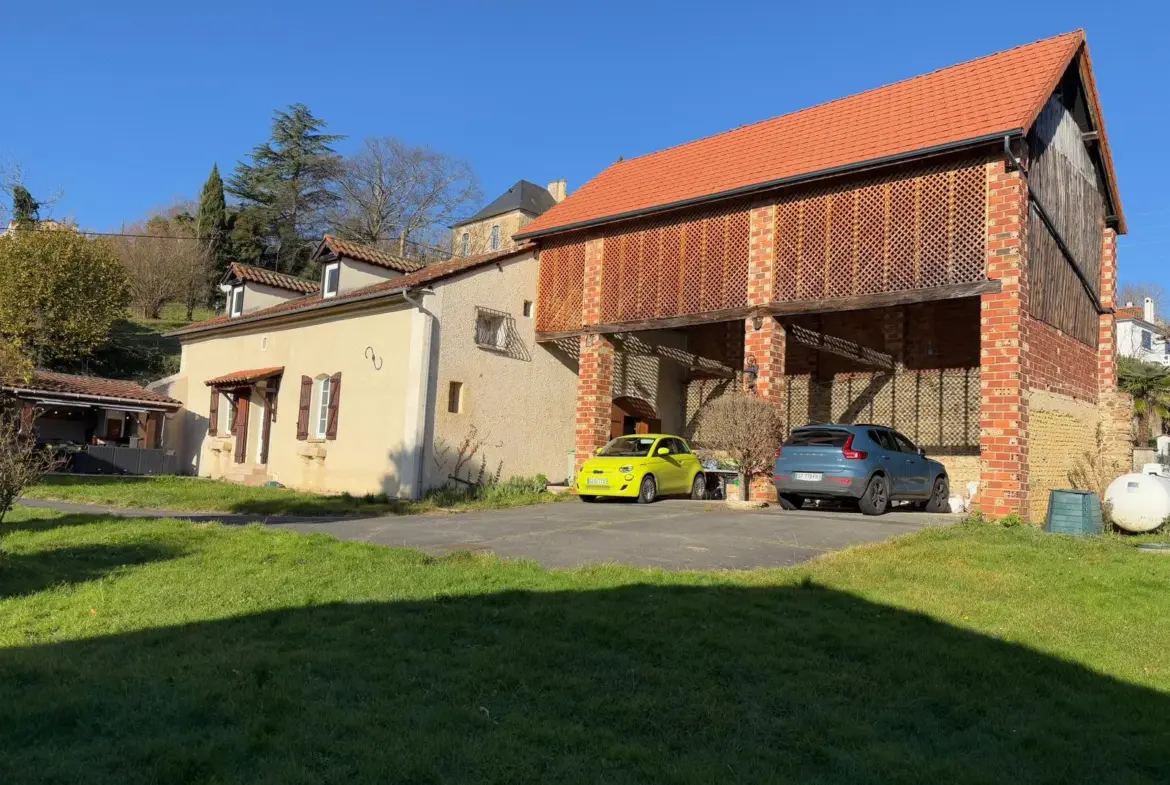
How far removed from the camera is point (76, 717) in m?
4.05

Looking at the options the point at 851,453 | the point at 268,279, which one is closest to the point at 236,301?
the point at 268,279

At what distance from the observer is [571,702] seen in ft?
14.0

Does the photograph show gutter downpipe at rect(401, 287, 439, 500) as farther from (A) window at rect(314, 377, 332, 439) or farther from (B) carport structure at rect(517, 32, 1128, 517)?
(B) carport structure at rect(517, 32, 1128, 517)

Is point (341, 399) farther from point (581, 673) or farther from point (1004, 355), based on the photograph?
point (581, 673)

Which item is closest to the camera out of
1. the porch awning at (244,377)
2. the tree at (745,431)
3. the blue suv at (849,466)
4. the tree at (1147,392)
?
the blue suv at (849,466)

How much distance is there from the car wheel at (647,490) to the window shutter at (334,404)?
758 cm

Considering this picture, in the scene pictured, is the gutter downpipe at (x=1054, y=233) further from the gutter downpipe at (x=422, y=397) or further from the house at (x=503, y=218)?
the house at (x=503, y=218)

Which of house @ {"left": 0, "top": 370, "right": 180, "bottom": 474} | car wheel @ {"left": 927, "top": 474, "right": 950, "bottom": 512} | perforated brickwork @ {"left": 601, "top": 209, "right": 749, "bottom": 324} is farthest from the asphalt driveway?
house @ {"left": 0, "top": 370, "right": 180, "bottom": 474}

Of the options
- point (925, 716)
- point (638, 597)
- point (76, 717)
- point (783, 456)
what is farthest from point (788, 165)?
point (76, 717)

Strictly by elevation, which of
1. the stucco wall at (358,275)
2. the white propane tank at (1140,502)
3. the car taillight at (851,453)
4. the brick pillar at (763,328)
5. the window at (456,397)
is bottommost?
the white propane tank at (1140,502)

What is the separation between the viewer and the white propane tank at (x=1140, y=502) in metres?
12.2

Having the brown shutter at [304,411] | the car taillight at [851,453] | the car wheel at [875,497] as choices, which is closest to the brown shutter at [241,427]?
the brown shutter at [304,411]

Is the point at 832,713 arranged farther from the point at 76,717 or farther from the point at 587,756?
the point at 76,717

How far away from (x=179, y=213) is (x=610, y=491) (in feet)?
156
